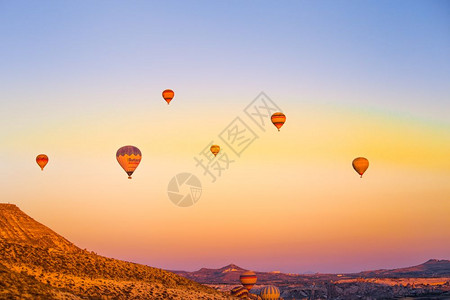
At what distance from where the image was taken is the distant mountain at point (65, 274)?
40094mm

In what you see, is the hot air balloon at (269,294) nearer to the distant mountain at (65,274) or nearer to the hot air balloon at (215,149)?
the distant mountain at (65,274)

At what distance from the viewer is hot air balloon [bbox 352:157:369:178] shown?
87875mm

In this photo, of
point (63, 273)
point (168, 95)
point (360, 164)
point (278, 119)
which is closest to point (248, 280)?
point (278, 119)

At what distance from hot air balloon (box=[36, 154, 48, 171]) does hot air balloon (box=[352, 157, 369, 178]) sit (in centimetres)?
4503

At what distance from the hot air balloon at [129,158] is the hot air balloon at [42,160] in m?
14.1

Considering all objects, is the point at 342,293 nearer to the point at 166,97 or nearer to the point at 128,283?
the point at 166,97

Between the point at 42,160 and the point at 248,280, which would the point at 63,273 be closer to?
the point at 42,160

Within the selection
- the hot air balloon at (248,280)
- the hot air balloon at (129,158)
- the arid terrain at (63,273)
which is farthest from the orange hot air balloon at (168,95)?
the hot air balloon at (248,280)

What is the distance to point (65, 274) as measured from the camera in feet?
161

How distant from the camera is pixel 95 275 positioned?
53188 mm

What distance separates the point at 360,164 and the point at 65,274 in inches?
2048

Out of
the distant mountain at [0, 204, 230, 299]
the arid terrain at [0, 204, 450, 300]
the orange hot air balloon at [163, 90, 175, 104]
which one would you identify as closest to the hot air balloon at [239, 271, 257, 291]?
the distant mountain at [0, 204, 230, 299]

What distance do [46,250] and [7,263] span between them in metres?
10.4

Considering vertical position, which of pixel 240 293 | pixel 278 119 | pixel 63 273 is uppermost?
pixel 278 119
